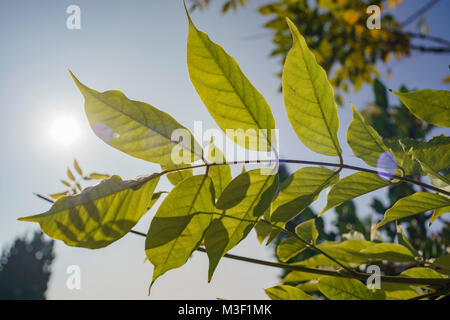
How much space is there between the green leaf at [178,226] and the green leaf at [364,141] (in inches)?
11.7

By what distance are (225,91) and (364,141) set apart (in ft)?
0.95

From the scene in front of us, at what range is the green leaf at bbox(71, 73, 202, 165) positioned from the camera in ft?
1.56

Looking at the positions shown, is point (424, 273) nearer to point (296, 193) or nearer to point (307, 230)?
point (307, 230)

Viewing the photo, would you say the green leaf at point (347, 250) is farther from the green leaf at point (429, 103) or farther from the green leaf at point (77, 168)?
the green leaf at point (77, 168)

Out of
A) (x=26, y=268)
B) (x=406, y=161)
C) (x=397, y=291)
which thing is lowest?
(x=26, y=268)

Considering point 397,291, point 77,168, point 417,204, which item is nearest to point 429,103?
point 417,204

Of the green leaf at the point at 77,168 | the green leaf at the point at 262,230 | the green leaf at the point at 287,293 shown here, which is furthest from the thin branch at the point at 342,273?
the green leaf at the point at 77,168

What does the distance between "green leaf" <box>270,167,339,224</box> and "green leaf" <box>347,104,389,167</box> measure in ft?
0.29

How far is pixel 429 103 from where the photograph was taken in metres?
0.45

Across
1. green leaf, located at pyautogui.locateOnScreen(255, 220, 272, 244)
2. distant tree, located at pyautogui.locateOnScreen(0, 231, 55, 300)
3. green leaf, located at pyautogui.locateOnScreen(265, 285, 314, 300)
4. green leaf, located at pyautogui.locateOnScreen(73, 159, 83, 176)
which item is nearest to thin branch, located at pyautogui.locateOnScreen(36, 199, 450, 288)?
green leaf, located at pyautogui.locateOnScreen(255, 220, 272, 244)

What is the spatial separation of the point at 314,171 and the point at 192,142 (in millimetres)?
248

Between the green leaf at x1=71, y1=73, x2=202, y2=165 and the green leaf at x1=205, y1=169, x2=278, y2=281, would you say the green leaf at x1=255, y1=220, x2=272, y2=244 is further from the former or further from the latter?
the green leaf at x1=71, y1=73, x2=202, y2=165

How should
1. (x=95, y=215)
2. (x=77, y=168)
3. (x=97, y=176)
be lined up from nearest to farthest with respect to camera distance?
1. (x=95, y=215)
2. (x=97, y=176)
3. (x=77, y=168)
